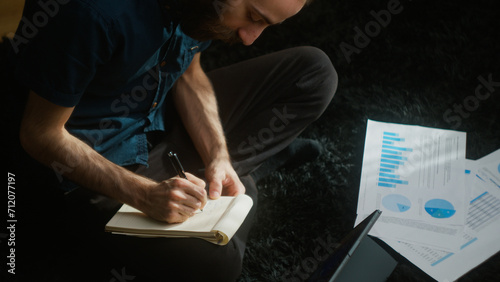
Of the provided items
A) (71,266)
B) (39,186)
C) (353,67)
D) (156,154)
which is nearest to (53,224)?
(71,266)

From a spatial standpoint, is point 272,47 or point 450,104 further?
point 272,47

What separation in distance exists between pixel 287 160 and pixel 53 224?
0.65 meters

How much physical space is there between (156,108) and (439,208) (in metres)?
0.68

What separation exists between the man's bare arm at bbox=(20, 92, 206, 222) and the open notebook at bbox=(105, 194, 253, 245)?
19 millimetres

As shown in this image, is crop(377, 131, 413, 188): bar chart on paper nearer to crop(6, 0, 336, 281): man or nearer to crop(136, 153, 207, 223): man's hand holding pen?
crop(6, 0, 336, 281): man

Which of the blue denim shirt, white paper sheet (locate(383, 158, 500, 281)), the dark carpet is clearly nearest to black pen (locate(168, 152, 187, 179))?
the blue denim shirt

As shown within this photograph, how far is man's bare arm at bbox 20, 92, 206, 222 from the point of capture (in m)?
0.81

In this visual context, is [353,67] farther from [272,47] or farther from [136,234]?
[136,234]

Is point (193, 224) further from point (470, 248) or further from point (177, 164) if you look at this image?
point (470, 248)

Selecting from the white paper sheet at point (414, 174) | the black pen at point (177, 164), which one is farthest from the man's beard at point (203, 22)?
the white paper sheet at point (414, 174)

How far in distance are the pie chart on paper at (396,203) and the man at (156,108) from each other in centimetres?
28

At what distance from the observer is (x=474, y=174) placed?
3.62ft

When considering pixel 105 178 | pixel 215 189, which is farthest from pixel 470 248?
pixel 105 178

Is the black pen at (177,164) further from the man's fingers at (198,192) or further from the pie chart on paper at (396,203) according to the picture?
the pie chart on paper at (396,203)
